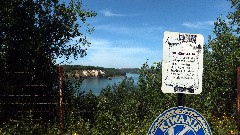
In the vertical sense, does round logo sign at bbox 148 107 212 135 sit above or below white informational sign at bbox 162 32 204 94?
below

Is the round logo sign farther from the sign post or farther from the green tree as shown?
the green tree

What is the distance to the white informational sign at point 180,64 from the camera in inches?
128

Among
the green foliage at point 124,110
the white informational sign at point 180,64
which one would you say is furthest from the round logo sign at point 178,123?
the green foliage at point 124,110

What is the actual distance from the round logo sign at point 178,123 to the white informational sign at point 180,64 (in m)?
0.20

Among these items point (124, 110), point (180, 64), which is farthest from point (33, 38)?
point (180, 64)

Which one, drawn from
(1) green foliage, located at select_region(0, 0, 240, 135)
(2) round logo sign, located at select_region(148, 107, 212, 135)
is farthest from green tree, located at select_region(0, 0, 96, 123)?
(2) round logo sign, located at select_region(148, 107, 212, 135)

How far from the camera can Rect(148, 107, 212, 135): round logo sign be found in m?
3.23

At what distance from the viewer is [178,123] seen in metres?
3.24

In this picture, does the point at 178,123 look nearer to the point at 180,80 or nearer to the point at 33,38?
the point at 180,80

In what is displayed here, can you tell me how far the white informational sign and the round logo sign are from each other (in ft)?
0.66

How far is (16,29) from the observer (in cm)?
1168

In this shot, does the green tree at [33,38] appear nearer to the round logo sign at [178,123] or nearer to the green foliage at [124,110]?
the green foliage at [124,110]

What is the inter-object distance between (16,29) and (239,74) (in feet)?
29.1

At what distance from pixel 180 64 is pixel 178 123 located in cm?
56
